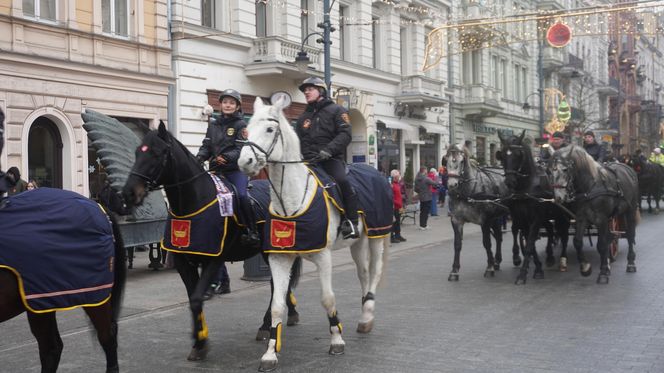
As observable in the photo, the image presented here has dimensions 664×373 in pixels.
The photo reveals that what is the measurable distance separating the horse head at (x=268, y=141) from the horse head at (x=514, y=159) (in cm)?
521

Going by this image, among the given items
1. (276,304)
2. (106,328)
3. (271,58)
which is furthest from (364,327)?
(271,58)

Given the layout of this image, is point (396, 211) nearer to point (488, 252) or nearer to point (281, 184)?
point (488, 252)

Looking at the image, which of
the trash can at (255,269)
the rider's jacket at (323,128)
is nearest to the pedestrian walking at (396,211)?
the trash can at (255,269)

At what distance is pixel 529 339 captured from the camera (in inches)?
272

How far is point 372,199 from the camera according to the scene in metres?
7.60

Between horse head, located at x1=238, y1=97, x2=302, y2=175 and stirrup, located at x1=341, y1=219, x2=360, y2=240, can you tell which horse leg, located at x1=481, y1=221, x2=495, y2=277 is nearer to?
stirrup, located at x1=341, y1=219, x2=360, y2=240

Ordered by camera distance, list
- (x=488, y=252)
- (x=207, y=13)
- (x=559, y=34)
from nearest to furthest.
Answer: (x=488, y=252) < (x=559, y=34) < (x=207, y=13)

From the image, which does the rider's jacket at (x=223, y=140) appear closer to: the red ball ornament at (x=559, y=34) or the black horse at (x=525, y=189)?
the black horse at (x=525, y=189)

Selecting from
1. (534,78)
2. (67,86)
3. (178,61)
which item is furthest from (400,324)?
(534,78)

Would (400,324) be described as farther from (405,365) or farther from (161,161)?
(161,161)

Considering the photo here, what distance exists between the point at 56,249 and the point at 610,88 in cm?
6245

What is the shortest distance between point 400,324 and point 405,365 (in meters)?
1.77

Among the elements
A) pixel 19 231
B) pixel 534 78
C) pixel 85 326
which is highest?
pixel 534 78

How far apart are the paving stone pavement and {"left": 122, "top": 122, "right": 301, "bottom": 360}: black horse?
57 centimetres
